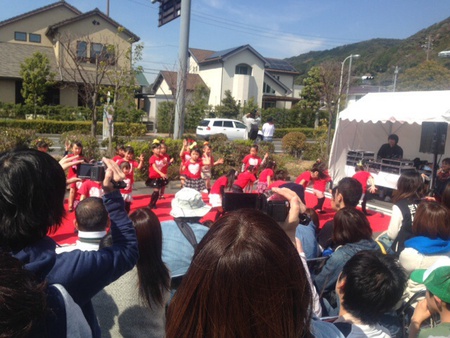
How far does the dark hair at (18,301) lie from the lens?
3.56ft

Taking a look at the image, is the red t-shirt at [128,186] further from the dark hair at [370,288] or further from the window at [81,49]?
the window at [81,49]

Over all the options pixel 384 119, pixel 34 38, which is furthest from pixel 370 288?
pixel 34 38

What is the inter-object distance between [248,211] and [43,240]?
913 millimetres

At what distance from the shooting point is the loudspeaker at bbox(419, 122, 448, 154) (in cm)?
1035

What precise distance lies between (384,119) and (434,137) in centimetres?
142

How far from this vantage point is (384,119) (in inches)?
405

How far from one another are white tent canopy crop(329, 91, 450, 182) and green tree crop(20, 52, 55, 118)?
72.9ft

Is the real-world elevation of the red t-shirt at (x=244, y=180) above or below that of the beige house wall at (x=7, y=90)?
below

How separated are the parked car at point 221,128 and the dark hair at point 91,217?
73.8 feet

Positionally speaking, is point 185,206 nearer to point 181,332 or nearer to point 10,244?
point 10,244

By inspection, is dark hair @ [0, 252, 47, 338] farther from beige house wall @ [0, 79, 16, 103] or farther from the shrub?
beige house wall @ [0, 79, 16, 103]

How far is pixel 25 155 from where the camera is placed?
5.43ft

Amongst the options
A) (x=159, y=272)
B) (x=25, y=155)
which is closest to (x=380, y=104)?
(x=159, y=272)

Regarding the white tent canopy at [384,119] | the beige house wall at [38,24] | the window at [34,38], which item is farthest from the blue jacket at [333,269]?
the window at [34,38]
